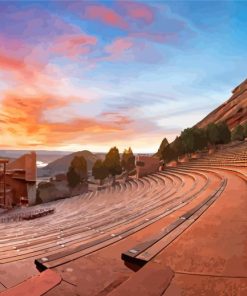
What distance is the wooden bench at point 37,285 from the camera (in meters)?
2.16

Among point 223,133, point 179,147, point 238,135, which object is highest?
point 223,133

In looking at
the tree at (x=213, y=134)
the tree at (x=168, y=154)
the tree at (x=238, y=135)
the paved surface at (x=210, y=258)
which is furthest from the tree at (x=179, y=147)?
the paved surface at (x=210, y=258)

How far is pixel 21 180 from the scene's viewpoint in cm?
3450

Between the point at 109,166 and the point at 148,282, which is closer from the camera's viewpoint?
the point at 148,282

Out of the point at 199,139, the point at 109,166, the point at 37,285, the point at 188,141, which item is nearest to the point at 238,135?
the point at 199,139

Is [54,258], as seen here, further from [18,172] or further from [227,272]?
[18,172]

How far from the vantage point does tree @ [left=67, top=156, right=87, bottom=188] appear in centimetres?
4372

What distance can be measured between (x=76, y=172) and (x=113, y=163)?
22.4 feet

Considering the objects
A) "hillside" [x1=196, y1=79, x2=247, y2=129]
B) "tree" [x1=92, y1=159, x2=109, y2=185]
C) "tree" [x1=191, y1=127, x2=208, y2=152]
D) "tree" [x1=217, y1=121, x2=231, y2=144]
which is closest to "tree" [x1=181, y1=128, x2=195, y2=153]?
"tree" [x1=191, y1=127, x2=208, y2=152]

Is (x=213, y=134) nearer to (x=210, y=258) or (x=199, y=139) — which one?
(x=199, y=139)

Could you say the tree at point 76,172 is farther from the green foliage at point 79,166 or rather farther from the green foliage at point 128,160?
the green foliage at point 128,160

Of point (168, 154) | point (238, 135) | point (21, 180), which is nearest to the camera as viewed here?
point (21, 180)

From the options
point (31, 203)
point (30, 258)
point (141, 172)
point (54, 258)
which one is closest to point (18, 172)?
point (31, 203)

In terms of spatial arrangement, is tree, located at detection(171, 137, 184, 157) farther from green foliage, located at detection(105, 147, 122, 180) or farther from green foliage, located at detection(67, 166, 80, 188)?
green foliage, located at detection(67, 166, 80, 188)
